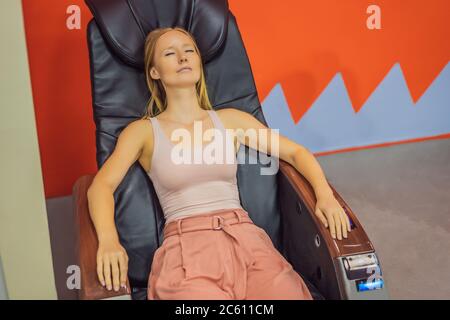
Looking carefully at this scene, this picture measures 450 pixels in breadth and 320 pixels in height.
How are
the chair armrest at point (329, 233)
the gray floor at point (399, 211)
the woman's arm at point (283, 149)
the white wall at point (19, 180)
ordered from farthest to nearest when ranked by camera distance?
the gray floor at point (399, 211), the woman's arm at point (283, 149), the chair armrest at point (329, 233), the white wall at point (19, 180)

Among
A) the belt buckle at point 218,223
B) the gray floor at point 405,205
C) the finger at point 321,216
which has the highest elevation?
the finger at point 321,216

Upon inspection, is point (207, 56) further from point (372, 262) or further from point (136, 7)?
point (372, 262)

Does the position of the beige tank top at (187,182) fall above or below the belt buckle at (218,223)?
above

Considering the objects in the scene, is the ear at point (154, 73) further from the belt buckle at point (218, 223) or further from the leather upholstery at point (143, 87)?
the belt buckle at point (218, 223)

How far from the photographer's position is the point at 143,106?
5.30 feet

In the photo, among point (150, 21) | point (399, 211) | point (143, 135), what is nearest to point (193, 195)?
point (143, 135)

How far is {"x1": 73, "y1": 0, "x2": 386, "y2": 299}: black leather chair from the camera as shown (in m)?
1.47

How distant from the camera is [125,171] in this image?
1.45m

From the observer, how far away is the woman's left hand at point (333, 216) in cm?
129

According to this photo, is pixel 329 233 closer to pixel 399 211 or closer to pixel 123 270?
pixel 123 270

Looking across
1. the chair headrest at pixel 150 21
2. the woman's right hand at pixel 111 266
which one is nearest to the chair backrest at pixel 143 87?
the chair headrest at pixel 150 21

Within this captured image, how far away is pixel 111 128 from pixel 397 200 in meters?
1.37

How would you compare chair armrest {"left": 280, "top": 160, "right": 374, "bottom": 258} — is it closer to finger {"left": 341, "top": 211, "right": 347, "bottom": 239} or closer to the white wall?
finger {"left": 341, "top": 211, "right": 347, "bottom": 239}

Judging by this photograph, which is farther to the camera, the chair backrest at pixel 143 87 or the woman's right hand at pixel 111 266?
the chair backrest at pixel 143 87
